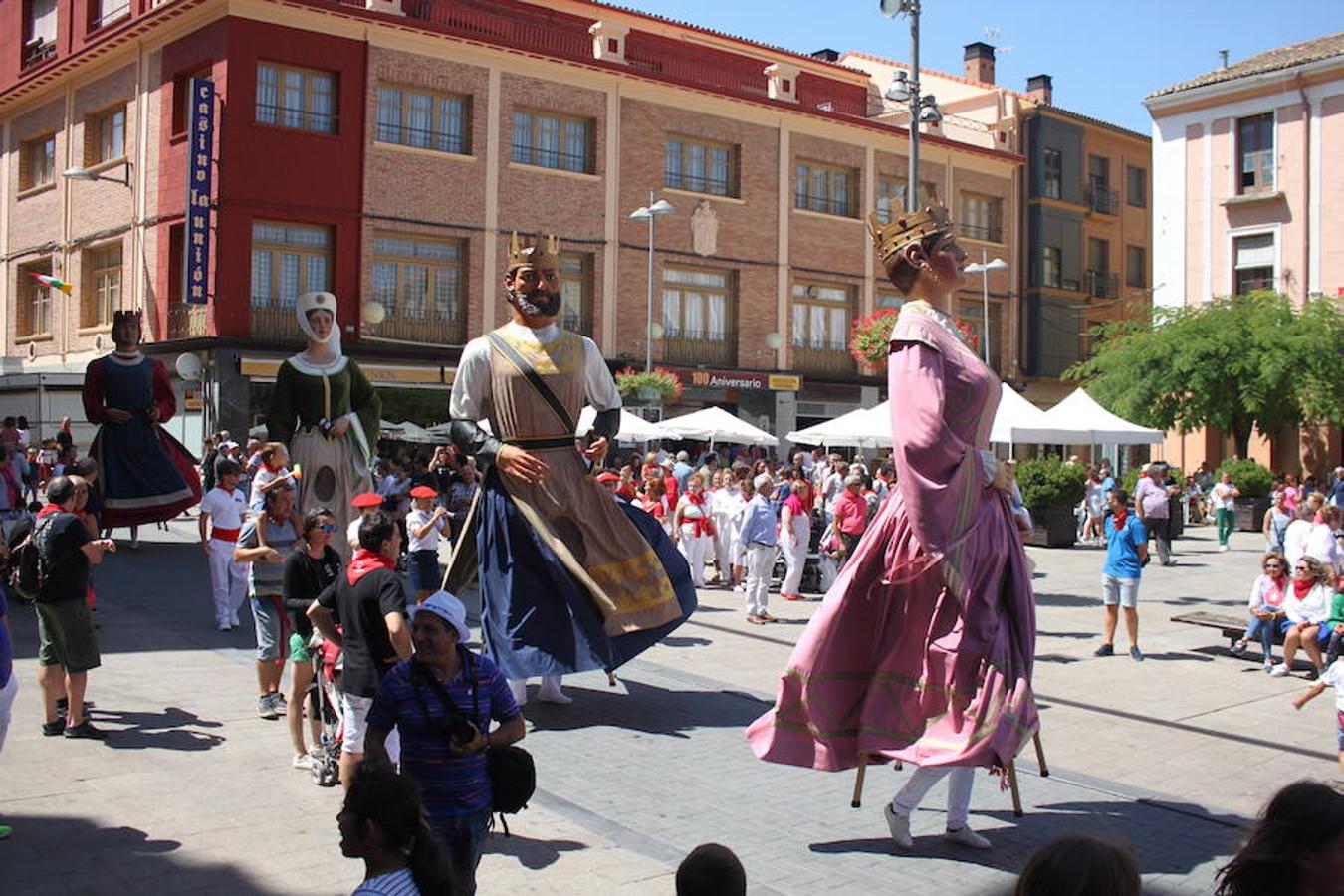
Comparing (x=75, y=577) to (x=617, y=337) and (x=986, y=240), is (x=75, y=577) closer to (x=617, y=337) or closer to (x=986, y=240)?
(x=617, y=337)

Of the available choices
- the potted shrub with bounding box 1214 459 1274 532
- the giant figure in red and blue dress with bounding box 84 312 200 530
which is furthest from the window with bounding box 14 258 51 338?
the potted shrub with bounding box 1214 459 1274 532

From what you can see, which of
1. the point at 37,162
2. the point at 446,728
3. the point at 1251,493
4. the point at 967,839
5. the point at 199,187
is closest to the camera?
the point at 446,728

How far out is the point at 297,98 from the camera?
26.5m

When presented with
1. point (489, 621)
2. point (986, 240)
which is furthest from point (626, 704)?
point (986, 240)

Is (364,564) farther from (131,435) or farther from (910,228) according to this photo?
(131,435)

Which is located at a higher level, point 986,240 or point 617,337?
point 986,240

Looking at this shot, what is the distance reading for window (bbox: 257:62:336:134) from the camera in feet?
85.5

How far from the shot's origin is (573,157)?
30250 millimetres

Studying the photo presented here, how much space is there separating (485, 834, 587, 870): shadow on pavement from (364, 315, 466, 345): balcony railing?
77.1 feet

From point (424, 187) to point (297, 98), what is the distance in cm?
323

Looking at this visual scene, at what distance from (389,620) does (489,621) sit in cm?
183

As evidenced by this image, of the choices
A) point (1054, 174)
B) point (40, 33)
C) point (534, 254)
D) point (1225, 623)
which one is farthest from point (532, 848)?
point (1054, 174)

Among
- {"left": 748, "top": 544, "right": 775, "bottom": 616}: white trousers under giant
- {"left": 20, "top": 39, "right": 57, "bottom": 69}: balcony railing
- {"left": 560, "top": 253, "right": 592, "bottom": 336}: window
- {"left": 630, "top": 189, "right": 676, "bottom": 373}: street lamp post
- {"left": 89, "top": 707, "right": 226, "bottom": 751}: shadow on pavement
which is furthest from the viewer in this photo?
{"left": 20, "top": 39, "right": 57, "bottom": 69}: balcony railing

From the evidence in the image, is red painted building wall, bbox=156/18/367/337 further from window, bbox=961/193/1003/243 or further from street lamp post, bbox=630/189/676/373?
window, bbox=961/193/1003/243
